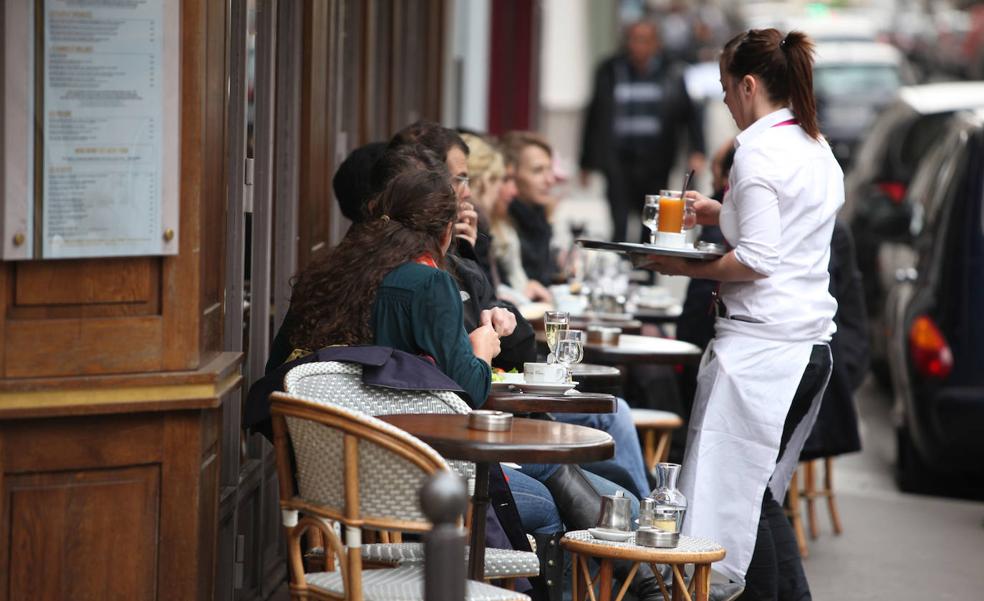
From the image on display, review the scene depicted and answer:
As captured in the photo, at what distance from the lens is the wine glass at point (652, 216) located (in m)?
5.96

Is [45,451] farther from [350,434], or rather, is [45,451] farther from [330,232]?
[330,232]

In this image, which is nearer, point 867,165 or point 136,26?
point 136,26

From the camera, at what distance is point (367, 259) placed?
16.3 ft

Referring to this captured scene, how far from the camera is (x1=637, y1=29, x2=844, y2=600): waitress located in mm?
5578

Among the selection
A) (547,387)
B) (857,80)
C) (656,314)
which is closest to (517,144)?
(656,314)

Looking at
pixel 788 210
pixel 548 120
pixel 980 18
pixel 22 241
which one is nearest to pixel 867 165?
pixel 788 210

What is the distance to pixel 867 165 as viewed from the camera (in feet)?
42.2

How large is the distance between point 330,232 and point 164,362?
3.24 meters

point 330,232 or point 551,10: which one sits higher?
point 551,10

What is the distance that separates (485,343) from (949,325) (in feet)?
12.9

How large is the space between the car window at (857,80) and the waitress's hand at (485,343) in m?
16.4

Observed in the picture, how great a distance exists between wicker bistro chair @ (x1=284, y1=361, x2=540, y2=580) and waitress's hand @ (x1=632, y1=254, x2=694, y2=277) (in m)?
1.23

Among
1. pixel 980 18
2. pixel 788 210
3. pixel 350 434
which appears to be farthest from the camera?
pixel 980 18

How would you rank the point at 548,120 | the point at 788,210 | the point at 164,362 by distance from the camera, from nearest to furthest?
the point at 164,362 < the point at 788,210 < the point at 548,120
